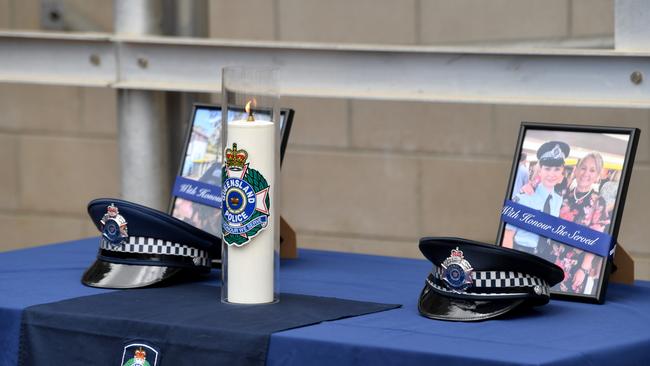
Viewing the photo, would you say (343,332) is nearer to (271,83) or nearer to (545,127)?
(271,83)

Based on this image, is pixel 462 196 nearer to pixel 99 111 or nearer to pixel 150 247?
pixel 99 111

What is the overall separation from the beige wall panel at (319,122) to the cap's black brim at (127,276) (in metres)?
2.47

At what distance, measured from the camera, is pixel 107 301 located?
2.38 meters

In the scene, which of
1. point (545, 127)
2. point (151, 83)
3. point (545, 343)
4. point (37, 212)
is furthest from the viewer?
point (37, 212)

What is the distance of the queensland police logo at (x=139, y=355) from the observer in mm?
2191

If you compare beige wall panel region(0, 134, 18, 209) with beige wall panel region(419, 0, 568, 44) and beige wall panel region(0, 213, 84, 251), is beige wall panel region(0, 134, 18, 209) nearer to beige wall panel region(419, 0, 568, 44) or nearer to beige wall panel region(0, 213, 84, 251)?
beige wall panel region(0, 213, 84, 251)

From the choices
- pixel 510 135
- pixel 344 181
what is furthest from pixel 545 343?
pixel 344 181

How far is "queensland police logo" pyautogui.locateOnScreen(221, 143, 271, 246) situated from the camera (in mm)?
2279

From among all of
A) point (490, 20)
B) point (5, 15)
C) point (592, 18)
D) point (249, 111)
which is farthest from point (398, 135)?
point (249, 111)

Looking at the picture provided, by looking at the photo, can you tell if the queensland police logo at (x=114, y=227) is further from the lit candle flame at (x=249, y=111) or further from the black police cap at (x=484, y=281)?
the black police cap at (x=484, y=281)

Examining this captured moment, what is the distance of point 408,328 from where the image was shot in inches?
83.2

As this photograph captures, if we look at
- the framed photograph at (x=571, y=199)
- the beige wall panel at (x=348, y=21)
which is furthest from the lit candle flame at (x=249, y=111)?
the beige wall panel at (x=348, y=21)

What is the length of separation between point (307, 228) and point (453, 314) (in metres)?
3.01

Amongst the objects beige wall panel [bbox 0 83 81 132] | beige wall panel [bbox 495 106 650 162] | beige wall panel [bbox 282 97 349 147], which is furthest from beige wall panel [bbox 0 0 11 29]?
beige wall panel [bbox 495 106 650 162]
